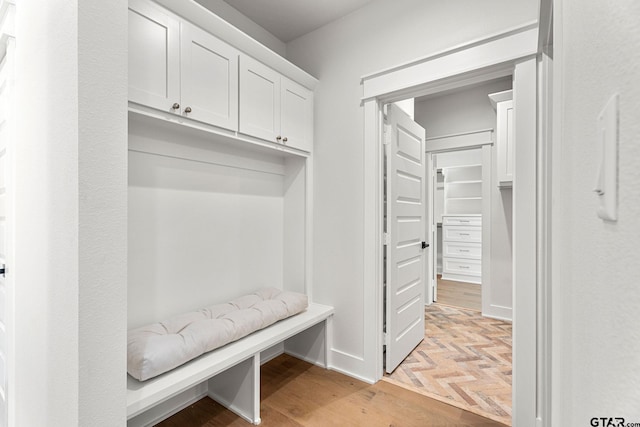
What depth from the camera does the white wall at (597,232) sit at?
274mm

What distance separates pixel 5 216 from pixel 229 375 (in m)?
1.54

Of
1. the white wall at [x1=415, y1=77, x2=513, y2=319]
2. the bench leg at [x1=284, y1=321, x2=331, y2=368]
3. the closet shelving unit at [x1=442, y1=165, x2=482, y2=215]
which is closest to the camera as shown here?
the bench leg at [x1=284, y1=321, x2=331, y2=368]

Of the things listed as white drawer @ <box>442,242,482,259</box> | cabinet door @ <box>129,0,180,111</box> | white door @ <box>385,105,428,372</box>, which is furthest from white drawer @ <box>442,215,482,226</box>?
cabinet door @ <box>129,0,180,111</box>

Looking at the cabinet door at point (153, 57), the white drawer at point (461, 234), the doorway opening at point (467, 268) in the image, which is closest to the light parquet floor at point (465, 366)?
the doorway opening at point (467, 268)

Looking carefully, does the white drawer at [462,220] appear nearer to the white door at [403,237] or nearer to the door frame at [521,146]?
the white door at [403,237]

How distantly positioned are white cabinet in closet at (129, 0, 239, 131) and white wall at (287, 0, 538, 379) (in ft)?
2.77

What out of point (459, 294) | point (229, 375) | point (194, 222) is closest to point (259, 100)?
point (194, 222)

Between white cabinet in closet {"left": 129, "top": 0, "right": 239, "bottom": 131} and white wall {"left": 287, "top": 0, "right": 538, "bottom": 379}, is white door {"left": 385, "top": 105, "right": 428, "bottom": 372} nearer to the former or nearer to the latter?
white wall {"left": 287, "top": 0, "right": 538, "bottom": 379}

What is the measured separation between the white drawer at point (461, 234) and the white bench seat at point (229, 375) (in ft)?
13.0

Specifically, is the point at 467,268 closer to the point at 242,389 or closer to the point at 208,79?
the point at 242,389

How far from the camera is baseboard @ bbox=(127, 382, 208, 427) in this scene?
69.4 inches

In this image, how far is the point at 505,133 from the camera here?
117 inches

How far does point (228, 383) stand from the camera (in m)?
1.97

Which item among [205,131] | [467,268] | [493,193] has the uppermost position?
[205,131]
